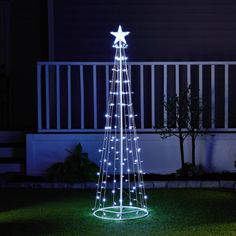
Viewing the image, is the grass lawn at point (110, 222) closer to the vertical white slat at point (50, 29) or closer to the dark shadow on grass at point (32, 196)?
the dark shadow on grass at point (32, 196)

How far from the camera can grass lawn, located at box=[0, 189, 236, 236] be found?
243 inches

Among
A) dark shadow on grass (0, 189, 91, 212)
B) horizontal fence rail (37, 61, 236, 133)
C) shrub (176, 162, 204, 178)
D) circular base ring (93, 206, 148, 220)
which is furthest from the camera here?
horizontal fence rail (37, 61, 236, 133)

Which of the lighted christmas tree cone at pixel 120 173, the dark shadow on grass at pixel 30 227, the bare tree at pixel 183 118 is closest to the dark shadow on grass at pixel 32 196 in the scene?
the lighted christmas tree cone at pixel 120 173

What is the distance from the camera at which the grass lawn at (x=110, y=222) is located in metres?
6.18

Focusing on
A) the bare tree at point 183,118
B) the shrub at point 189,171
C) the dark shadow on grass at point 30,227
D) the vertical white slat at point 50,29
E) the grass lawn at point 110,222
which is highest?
the vertical white slat at point 50,29

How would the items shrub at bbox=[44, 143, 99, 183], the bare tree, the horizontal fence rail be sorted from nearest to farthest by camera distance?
shrub at bbox=[44, 143, 99, 183] < the bare tree < the horizontal fence rail

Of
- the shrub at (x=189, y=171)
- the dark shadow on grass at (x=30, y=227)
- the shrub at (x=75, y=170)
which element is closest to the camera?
the dark shadow on grass at (x=30, y=227)

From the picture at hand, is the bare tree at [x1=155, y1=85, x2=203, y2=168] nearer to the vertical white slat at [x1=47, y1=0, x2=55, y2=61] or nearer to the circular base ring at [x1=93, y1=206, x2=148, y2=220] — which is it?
the circular base ring at [x1=93, y1=206, x2=148, y2=220]

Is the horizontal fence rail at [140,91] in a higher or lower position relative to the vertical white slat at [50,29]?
lower

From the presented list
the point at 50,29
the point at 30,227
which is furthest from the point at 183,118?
the point at 30,227

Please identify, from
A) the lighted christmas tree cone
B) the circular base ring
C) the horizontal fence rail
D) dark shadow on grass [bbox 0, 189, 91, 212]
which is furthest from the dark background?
the circular base ring

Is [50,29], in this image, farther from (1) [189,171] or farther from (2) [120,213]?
(2) [120,213]

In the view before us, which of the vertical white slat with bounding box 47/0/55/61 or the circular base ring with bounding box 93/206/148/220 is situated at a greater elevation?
A: the vertical white slat with bounding box 47/0/55/61

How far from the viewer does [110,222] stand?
652cm
